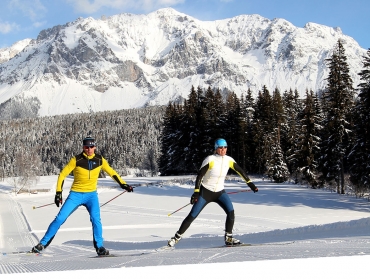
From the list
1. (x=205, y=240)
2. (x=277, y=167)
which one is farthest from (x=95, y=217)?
(x=277, y=167)

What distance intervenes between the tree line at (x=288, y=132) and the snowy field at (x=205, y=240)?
314 centimetres

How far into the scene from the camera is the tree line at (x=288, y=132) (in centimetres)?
2548

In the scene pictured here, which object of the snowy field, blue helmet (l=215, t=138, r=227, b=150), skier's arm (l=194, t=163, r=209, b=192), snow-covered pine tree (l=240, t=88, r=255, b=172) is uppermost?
snow-covered pine tree (l=240, t=88, r=255, b=172)

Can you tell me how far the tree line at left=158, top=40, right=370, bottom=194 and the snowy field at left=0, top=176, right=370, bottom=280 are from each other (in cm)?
314

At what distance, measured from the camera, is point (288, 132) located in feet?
151

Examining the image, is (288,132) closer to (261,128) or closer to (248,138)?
(261,128)

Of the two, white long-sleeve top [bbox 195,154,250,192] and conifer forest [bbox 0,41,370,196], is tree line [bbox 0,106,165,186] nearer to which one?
conifer forest [bbox 0,41,370,196]

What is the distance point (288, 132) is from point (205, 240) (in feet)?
123

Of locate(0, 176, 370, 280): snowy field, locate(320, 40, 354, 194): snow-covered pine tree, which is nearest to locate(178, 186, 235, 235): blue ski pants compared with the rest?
locate(0, 176, 370, 280): snowy field

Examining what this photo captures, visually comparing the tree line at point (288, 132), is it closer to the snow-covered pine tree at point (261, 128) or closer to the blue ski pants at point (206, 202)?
the snow-covered pine tree at point (261, 128)

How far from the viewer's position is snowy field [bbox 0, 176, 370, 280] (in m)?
4.39

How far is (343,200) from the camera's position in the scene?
25.1 m

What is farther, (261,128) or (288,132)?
(261,128)

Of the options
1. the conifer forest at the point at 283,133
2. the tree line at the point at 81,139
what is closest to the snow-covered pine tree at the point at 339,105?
the conifer forest at the point at 283,133
